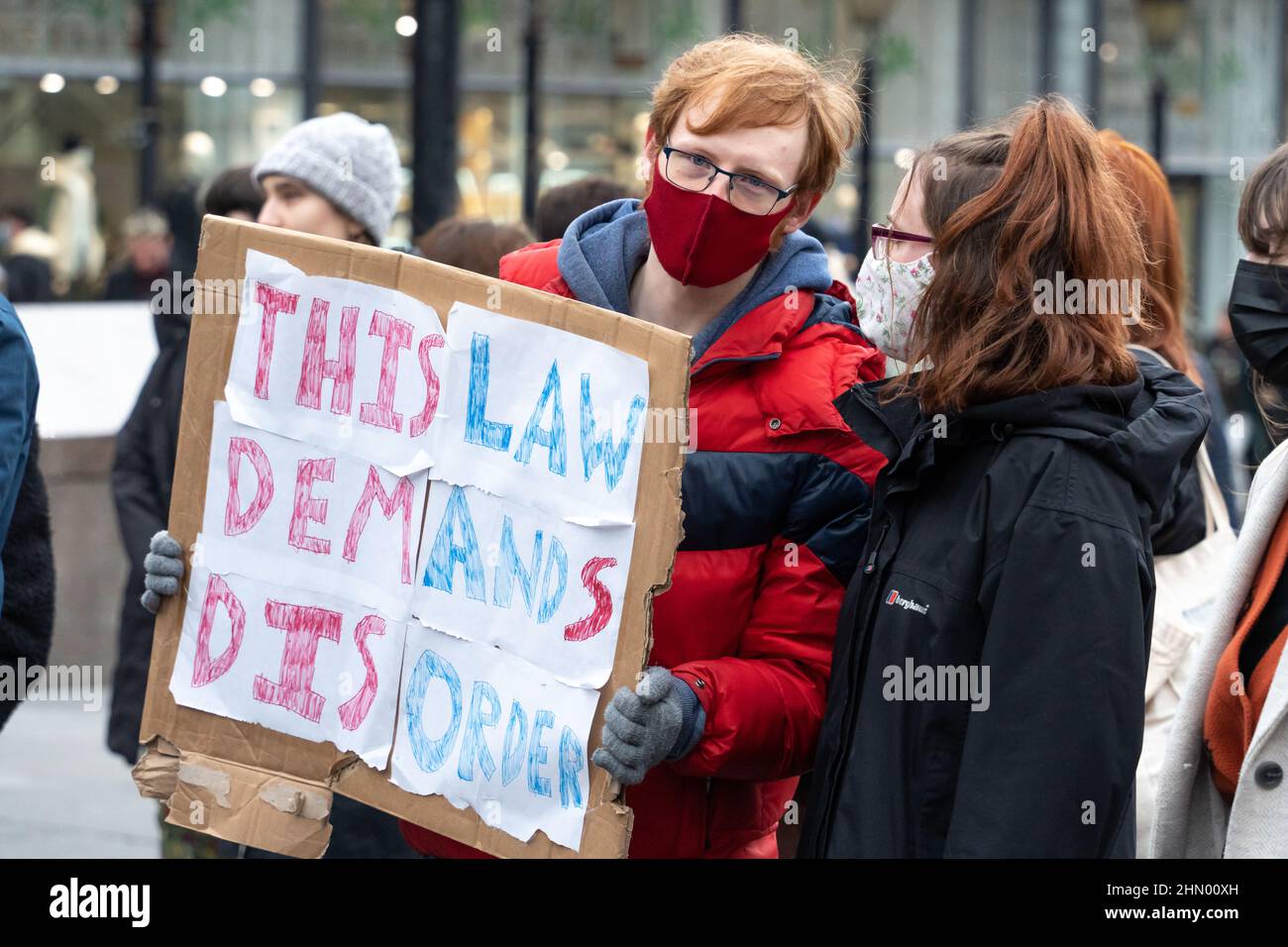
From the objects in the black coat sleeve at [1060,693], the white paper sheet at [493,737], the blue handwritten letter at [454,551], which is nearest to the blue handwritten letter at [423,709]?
the white paper sheet at [493,737]

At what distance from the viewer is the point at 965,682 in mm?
2373

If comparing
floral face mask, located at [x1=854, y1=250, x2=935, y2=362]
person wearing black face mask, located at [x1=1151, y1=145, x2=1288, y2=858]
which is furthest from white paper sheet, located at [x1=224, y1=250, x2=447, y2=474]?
person wearing black face mask, located at [x1=1151, y1=145, x2=1288, y2=858]

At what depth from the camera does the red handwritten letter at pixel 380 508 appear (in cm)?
276

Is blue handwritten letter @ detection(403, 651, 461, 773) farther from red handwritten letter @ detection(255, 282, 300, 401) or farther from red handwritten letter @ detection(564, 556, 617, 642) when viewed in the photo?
red handwritten letter @ detection(255, 282, 300, 401)

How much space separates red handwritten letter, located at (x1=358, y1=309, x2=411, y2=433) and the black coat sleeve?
1070 millimetres

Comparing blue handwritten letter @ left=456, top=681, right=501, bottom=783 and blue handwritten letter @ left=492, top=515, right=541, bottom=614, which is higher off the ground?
blue handwritten letter @ left=492, top=515, right=541, bottom=614

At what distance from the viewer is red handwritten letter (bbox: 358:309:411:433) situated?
2.78 metres

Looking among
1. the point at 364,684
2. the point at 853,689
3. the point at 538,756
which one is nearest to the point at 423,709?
the point at 364,684

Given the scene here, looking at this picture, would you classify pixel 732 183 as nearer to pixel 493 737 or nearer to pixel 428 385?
pixel 428 385

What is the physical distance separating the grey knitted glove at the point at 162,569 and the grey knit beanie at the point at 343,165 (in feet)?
5.52

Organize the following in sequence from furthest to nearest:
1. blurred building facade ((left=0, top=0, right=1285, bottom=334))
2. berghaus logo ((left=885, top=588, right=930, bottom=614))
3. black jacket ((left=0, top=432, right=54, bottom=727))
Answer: blurred building facade ((left=0, top=0, right=1285, bottom=334))
black jacket ((left=0, top=432, right=54, bottom=727))
berghaus logo ((left=885, top=588, right=930, bottom=614))

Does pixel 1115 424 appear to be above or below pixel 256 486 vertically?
above

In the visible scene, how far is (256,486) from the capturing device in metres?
2.87

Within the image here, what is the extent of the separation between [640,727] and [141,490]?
2721mm
